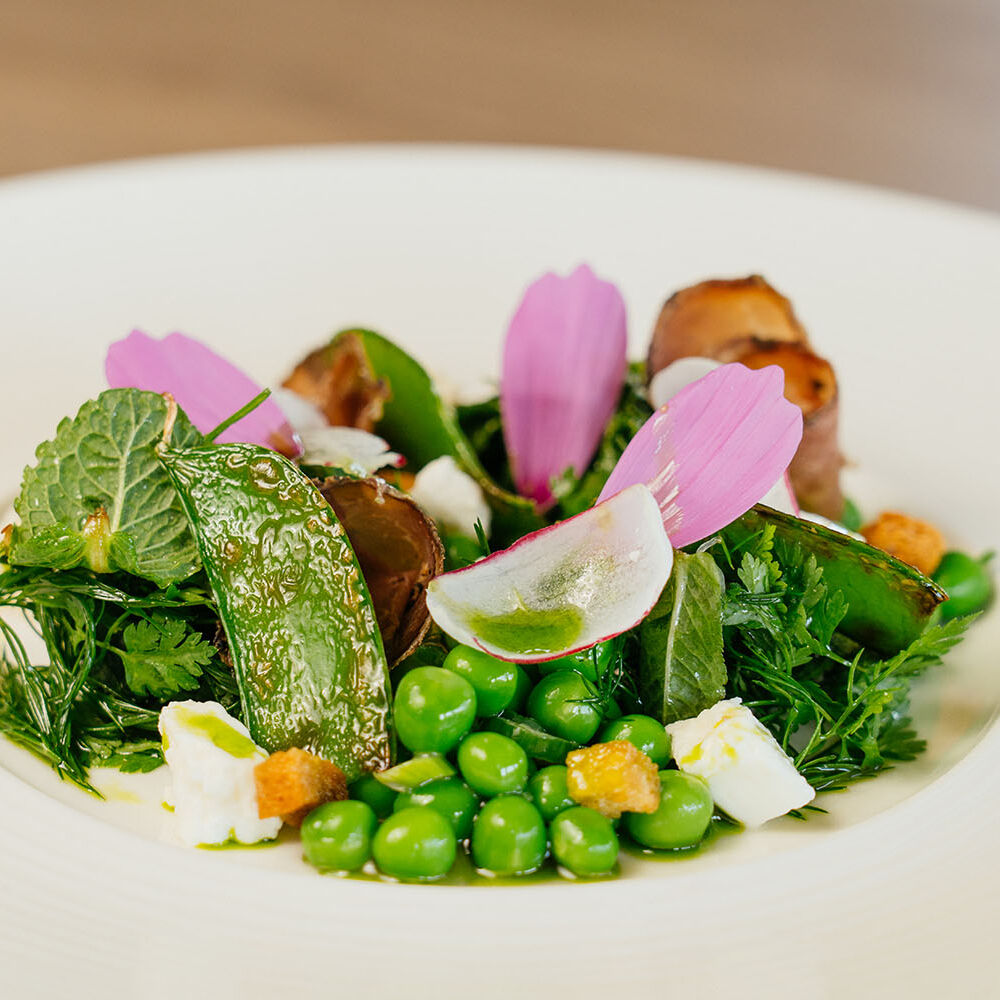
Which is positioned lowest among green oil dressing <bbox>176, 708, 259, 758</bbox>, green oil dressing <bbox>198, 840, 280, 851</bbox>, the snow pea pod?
green oil dressing <bbox>198, 840, 280, 851</bbox>

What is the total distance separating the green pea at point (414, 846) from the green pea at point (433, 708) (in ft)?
0.38

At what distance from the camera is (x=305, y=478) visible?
1.89 metres

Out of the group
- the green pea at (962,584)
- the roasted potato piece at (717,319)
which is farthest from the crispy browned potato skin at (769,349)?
the green pea at (962,584)

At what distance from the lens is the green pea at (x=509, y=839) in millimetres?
1687

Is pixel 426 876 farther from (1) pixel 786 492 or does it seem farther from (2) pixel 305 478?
(1) pixel 786 492

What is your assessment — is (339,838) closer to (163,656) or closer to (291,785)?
(291,785)

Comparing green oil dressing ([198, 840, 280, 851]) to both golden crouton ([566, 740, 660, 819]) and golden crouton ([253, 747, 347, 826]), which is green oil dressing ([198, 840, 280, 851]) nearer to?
golden crouton ([253, 747, 347, 826])

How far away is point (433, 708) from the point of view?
1742mm

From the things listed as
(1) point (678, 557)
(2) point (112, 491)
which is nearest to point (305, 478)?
(2) point (112, 491)

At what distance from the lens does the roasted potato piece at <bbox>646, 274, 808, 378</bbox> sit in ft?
8.18

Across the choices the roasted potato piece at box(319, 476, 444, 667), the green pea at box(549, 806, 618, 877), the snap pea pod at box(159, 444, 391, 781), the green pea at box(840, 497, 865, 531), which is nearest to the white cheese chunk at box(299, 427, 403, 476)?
the roasted potato piece at box(319, 476, 444, 667)

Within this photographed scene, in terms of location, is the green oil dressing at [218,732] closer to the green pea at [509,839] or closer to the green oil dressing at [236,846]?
the green oil dressing at [236,846]

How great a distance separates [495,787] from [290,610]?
1.32 ft

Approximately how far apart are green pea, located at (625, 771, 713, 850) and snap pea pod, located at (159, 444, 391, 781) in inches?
15.5
